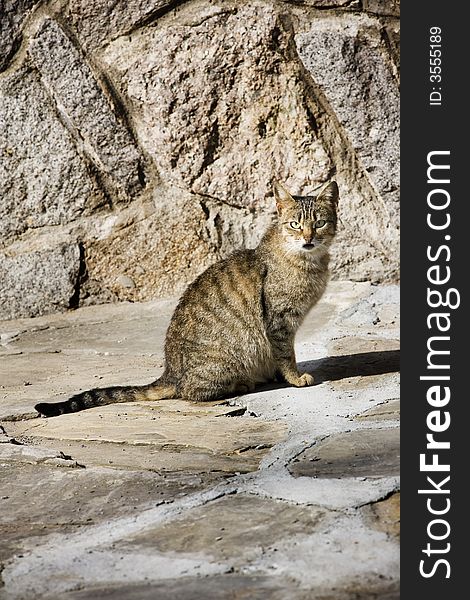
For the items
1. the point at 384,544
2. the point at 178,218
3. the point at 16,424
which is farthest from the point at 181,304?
the point at 384,544

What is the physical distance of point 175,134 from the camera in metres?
6.55

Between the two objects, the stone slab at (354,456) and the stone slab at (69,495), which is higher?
the stone slab at (354,456)

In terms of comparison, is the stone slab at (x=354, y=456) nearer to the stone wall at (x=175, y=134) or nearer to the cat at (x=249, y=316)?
the cat at (x=249, y=316)

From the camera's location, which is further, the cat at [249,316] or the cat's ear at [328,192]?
the cat's ear at [328,192]

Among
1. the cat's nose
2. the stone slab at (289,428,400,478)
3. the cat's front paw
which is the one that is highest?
the cat's nose

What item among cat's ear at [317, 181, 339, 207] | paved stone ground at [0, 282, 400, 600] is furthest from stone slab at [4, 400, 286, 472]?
cat's ear at [317, 181, 339, 207]

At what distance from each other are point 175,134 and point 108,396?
2431 mm

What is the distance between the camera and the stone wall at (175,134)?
637 cm

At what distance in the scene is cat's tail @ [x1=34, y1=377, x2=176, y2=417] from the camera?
4500mm

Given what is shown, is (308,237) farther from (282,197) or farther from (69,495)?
(69,495)

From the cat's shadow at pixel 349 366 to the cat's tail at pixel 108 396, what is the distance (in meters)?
0.50

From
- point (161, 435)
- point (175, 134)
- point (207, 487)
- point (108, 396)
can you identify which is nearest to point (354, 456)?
point (207, 487)

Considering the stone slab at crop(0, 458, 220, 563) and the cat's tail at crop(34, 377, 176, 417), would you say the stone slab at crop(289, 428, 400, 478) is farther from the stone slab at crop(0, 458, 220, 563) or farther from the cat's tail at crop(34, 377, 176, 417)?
the cat's tail at crop(34, 377, 176, 417)

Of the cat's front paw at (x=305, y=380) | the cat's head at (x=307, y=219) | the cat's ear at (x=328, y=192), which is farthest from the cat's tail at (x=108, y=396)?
the cat's ear at (x=328, y=192)
